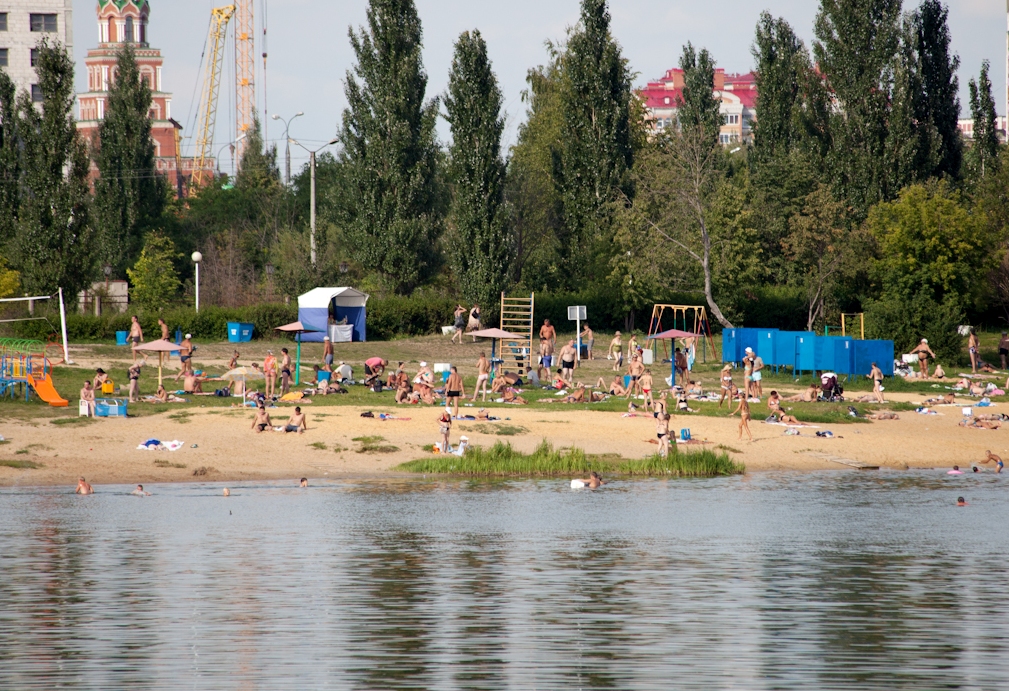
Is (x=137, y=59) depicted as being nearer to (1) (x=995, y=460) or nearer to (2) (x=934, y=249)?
(2) (x=934, y=249)

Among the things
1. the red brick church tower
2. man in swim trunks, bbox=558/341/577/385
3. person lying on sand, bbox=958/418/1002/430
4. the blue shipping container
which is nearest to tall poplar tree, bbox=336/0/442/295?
the blue shipping container

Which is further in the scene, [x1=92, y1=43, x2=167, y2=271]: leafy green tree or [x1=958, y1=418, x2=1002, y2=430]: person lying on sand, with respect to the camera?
[x1=92, y1=43, x2=167, y2=271]: leafy green tree

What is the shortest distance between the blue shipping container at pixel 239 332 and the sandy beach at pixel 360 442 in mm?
14535

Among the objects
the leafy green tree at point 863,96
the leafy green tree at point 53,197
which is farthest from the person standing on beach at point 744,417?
the leafy green tree at point 863,96

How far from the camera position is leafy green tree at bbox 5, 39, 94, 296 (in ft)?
145

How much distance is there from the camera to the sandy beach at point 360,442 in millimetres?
25484

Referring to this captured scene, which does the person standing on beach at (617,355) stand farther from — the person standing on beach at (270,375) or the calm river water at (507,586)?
the calm river water at (507,586)

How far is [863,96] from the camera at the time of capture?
177ft

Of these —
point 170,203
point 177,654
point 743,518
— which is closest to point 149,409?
point 743,518

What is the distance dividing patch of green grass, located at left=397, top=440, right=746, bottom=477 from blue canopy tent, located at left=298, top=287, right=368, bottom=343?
19.0 m

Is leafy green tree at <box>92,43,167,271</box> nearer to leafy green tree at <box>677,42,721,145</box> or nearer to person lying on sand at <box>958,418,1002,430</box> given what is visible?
leafy green tree at <box>677,42,721,145</box>

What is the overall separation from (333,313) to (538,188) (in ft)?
55.7

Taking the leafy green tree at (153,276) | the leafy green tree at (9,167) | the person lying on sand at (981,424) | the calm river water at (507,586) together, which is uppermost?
the leafy green tree at (9,167)

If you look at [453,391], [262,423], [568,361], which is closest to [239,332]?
[568,361]
